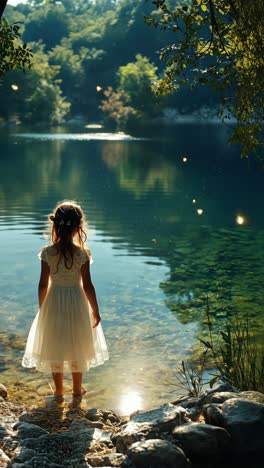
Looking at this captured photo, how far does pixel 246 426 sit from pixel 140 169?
128 feet

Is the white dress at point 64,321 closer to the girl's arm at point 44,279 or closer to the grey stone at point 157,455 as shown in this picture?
the girl's arm at point 44,279

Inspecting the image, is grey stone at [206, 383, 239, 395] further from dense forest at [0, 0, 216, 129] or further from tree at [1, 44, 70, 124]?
tree at [1, 44, 70, 124]

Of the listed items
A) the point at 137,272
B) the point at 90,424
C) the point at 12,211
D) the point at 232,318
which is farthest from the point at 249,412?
the point at 12,211

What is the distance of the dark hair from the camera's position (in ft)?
21.1

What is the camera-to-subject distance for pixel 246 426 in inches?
193

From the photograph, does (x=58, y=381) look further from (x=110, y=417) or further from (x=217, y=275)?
(x=217, y=275)

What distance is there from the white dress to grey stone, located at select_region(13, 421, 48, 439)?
1.13 metres

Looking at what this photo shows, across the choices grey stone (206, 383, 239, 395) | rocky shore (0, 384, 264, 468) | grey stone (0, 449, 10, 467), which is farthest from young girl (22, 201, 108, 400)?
grey stone (0, 449, 10, 467)

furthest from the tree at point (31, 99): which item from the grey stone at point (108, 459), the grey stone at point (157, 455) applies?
the grey stone at point (157, 455)

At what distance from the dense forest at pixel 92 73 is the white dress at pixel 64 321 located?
226ft

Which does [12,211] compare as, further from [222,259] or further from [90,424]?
[90,424]

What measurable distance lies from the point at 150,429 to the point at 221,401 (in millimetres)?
817

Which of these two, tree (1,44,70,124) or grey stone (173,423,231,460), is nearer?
grey stone (173,423,231,460)

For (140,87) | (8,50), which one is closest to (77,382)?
(8,50)
